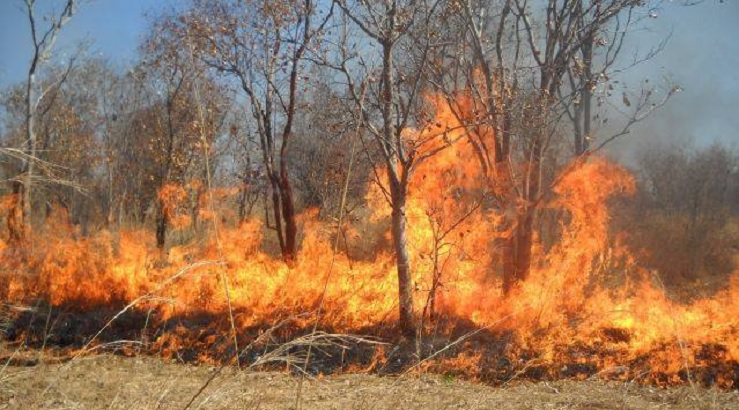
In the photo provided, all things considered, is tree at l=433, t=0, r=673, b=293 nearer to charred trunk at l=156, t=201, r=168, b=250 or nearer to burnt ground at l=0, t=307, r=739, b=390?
burnt ground at l=0, t=307, r=739, b=390

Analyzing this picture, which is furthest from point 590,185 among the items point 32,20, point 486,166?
point 32,20

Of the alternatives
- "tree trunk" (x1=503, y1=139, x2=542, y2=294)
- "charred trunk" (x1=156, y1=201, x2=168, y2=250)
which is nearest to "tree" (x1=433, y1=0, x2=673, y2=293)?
"tree trunk" (x1=503, y1=139, x2=542, y2=294)

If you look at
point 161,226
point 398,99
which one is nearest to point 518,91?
point 398,99

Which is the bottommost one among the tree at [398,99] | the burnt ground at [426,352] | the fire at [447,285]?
the burnt ground at [426,352]

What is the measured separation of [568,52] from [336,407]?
10107 millimetres

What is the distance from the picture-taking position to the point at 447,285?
1702cm

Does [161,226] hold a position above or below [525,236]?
above

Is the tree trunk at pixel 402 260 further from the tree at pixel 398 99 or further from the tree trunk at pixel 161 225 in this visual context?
the tree trunk at pixel 161 225

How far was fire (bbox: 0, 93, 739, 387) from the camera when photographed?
49.4 feet

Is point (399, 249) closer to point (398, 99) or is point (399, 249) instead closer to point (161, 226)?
point (398, 99)

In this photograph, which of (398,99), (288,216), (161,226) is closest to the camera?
(398,99)

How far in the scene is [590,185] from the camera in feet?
59.9

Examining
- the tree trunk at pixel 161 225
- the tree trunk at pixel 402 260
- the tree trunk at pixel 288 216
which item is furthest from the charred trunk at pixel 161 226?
the tree trunk at pixel 402 260

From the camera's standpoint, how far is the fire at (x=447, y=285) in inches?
592
